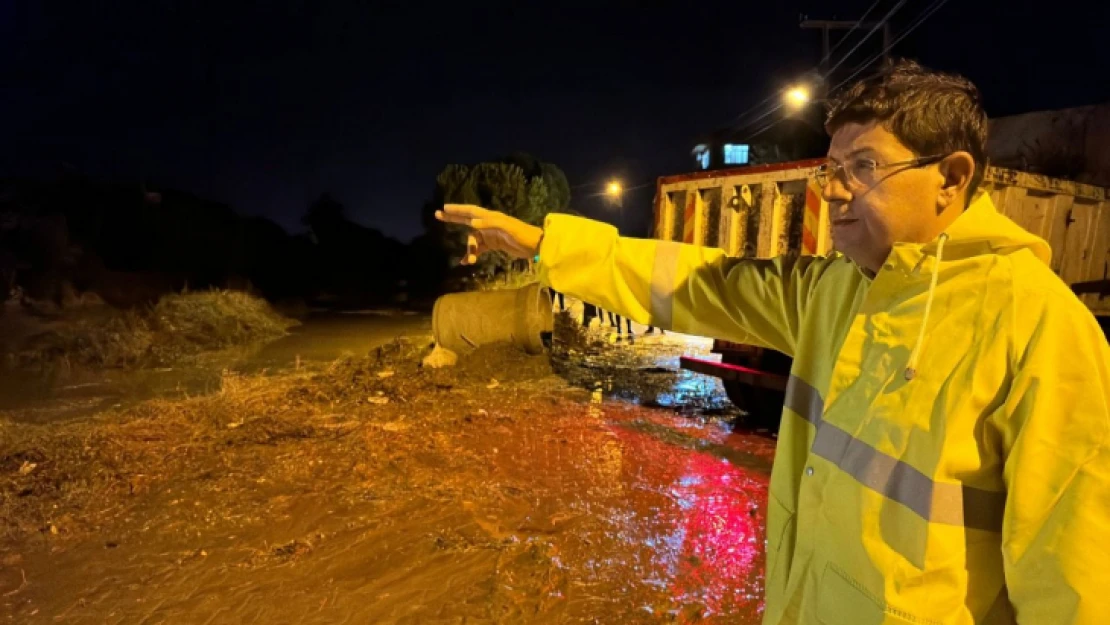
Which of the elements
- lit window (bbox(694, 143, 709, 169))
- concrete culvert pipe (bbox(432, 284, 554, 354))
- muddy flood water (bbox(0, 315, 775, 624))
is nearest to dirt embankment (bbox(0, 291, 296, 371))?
muddy flood water (bbox(0, 315, 775, 624))

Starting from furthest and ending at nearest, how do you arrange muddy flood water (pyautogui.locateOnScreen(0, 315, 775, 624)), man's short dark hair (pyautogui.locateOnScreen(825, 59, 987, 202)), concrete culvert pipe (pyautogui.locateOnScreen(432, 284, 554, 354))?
concrete culvert pipe (pyautogui.locateOnScreen(432, 284, 554, 354))
muddy flood water (pyautogui.locateOnScreen(0, 315, 775, 624))
man's short dark hair (pyautogui.locateOnScreen(825, 59, 987, 202))

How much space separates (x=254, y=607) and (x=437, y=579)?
95 centimetres

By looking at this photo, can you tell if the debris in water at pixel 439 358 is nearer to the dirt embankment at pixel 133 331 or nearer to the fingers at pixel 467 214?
the dirt embankment at pixel 133 331

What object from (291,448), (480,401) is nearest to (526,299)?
(480,401)

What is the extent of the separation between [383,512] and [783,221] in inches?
160

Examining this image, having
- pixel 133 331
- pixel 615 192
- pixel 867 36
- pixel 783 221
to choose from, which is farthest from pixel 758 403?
pixel 615 192

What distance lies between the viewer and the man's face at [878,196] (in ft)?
4.02

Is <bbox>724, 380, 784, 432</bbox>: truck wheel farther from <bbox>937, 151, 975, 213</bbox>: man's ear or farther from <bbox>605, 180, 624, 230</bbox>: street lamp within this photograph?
<bbox>605, 180, 624, 230</bbox>: street lamp

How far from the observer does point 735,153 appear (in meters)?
37.1

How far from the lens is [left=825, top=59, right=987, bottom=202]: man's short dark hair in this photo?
121 cm

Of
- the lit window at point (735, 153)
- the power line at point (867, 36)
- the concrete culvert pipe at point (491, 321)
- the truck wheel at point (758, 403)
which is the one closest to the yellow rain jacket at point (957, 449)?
the truck wheel at point (758, 403)

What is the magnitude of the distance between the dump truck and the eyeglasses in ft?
12.0

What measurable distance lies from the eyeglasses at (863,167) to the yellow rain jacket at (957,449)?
13 centimetres

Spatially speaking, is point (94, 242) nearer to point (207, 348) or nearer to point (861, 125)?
point (207, 348)
